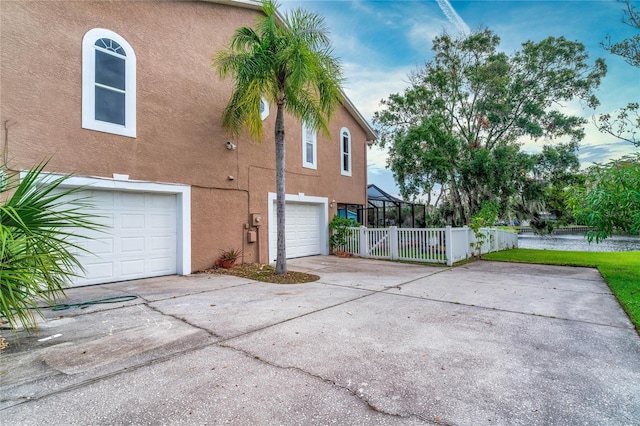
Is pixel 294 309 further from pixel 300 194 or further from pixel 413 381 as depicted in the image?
pixel 300 194

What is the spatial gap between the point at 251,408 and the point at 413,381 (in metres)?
1.30

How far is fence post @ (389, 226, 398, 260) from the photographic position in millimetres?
10541

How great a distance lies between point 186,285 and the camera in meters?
6.57

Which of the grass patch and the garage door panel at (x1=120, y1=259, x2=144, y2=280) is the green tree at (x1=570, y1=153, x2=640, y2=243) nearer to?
the grass patch

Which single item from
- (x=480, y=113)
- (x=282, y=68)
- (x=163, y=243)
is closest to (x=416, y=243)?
(x=282, y=68)

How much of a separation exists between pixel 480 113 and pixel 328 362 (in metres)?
15.9

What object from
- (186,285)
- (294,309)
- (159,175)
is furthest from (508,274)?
(159,175)

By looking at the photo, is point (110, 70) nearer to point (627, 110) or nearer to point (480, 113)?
point (480, 113)

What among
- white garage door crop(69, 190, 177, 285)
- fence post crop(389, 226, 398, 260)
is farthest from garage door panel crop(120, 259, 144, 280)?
fence post crop(389, 226, 398, 260)

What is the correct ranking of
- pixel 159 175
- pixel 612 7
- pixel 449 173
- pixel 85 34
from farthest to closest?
pixel 449 173, pixel 612 7, pixel 159 175, pixel 85 34

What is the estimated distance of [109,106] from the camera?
6734 millimetres

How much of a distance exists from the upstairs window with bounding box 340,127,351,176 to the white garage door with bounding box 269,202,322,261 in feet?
7.75

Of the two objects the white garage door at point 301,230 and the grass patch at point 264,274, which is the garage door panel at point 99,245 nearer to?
the grass patch at point 264,274

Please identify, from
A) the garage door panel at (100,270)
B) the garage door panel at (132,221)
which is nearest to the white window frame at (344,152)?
the garage door panel at (132,221)
